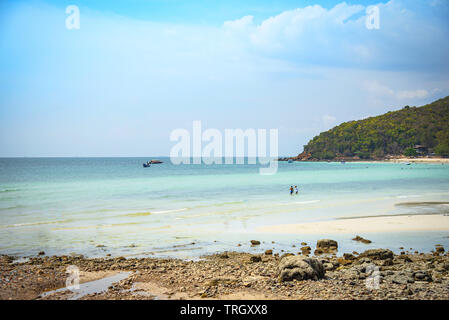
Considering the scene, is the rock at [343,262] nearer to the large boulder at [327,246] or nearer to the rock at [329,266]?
the rock at [329,266]

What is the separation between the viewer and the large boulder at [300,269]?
8164 mm

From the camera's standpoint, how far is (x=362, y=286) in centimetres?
771

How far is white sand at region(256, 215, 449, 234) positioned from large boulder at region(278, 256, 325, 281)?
681cm

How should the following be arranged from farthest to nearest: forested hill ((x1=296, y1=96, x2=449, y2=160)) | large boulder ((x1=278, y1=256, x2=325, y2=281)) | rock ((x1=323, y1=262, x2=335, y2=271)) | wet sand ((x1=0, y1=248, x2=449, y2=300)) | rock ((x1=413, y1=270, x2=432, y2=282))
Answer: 1. forested hill ((x1=296, y1=96, x2=449, y2=160))
2. rock ((x1=323, y1=262, x2=335, y2=271))
3. large boulder ((x1=278, y1=256, x2=325, y2=281))
4. rock ((x1=413, y1=270, x2=432, y2=282))
5. wet sand ((x1=0, y1=248, x2=449, y2=300))

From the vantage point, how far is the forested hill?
135125 mm

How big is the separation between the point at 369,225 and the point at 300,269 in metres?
9.57

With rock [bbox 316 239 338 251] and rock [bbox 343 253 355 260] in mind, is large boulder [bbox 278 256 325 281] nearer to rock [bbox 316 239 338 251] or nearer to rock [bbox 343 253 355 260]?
rock [bbox 343 253 355 260]

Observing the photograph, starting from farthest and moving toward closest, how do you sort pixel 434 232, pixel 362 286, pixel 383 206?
pixel 383 206 → pixel 434 232 → pixel 362 286

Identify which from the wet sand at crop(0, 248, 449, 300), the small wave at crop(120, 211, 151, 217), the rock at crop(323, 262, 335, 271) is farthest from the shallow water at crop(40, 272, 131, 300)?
the small wave at crop(120, 211, 151, 217)
